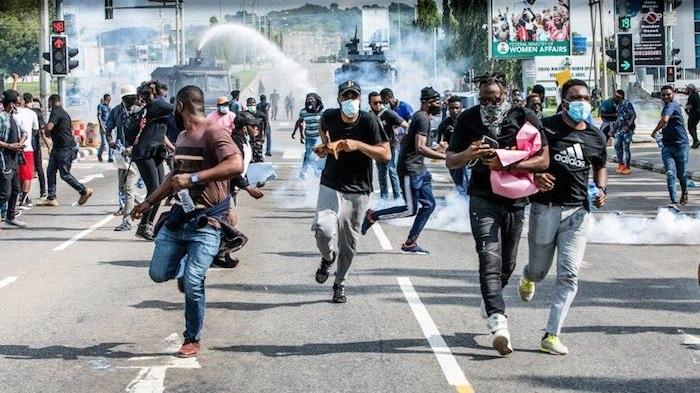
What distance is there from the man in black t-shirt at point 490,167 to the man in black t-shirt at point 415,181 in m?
4.88

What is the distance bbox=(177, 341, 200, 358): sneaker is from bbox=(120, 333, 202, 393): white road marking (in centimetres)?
3

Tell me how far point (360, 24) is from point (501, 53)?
8049 centimetres

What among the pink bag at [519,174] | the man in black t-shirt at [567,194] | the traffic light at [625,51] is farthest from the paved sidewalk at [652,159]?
the pink bag at [519,174]

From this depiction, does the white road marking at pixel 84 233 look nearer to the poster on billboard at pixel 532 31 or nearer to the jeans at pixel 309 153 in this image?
the jeans at pixel 309 153

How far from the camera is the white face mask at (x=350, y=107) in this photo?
10023mm

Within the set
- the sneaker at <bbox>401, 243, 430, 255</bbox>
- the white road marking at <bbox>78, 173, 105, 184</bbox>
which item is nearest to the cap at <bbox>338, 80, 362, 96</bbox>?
the sneaker at <bbox>401, 243, 430, 255</bbox>

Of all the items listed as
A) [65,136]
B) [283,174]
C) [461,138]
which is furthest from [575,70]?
[461,138]

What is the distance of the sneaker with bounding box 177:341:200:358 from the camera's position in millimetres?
8227

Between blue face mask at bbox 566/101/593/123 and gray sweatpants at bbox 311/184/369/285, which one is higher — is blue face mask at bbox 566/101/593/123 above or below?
above

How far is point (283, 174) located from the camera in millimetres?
27688

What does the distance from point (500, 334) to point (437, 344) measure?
72 centimetres

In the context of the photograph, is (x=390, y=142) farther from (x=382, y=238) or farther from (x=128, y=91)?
(x=128, y=91)

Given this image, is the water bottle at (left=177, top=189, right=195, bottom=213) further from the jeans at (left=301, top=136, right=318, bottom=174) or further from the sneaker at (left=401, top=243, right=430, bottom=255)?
the jeans at (left=301, top=136, right=318, bottom=174)

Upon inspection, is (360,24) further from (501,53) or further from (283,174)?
(283,174)
